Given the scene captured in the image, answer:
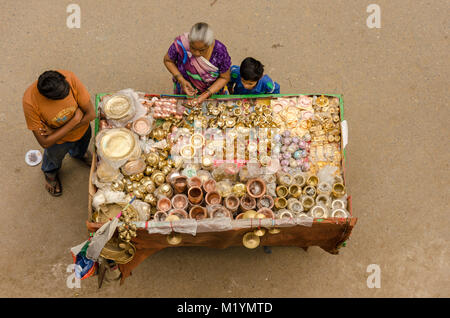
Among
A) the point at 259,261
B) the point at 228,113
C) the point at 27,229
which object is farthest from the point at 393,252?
the point at 27,229

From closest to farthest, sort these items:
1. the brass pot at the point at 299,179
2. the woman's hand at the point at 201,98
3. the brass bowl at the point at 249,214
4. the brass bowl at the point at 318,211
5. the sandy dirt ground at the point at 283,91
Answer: the brass bowl at the point at 249,214 → the brass bowl at the point at 318,211 → the brass pot at the point at 299,179 → the woman's hand at the point at 201,98 → the sandy dirt ground at the point at 283,91

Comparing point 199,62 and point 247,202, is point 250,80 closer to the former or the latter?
point 199,62

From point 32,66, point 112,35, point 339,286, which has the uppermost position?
point 112,35

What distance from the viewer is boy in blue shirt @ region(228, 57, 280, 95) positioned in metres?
2.73

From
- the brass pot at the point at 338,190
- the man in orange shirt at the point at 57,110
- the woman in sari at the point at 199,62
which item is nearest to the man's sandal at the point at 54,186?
the man in orange shirt at the point at 57,110

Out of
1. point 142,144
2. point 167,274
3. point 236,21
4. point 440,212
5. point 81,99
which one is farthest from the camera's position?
point 236,21

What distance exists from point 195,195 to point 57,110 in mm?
1222

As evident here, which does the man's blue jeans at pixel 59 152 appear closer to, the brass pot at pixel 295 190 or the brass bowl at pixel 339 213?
the brass pot at pixel 295 190

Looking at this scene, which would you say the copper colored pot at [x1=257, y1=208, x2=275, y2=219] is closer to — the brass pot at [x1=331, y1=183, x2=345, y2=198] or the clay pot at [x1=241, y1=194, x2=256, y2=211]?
the clay pot at [x1=241, y1=194, x2=256, y2=211]

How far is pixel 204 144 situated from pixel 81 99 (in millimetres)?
1043

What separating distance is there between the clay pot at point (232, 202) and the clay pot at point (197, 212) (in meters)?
0.19

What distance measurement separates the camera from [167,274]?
3.38m

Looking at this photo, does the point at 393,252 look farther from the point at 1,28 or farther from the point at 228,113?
the point at 1,28

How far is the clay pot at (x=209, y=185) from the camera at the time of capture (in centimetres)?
271
